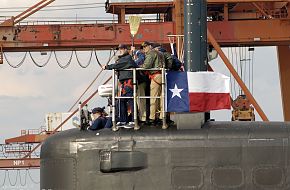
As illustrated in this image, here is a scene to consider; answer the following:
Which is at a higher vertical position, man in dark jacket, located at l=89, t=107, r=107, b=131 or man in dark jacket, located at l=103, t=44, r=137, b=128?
man in dark jacket, located at l=103, t=44, r=137, b=128

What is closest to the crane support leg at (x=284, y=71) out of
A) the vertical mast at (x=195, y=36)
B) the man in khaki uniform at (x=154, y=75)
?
the vertical mast at (x=195, y=36)

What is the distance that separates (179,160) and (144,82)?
1.76 metres

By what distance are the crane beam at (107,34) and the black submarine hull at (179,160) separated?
28.5 metres

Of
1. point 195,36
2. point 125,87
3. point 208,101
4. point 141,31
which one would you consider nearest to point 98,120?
point 125,87

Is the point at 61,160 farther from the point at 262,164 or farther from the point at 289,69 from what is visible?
the point at 289,69

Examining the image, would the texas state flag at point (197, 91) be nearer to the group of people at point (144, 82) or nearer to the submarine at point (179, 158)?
the group of people at point (144, 82)

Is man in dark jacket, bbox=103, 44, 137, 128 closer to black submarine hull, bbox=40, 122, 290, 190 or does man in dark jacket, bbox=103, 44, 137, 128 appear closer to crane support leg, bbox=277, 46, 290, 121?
black submarine hull, bbox=40, 122, 290, 190

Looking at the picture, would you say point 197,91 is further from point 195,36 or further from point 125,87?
point 195,36

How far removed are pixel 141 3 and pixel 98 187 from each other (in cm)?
3079

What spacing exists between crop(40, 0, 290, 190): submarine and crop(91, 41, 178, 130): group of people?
1.84 ft

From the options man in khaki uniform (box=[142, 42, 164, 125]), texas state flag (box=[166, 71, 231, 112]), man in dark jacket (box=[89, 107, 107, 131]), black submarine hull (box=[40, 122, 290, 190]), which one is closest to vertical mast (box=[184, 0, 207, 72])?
texas state flag (box=[166, 71, 231, 112])

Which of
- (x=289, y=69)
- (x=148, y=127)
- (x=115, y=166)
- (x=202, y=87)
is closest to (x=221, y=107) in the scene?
(x=202, y=87)

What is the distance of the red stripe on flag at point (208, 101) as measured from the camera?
39.5 feet

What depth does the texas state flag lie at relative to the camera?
11898mm
